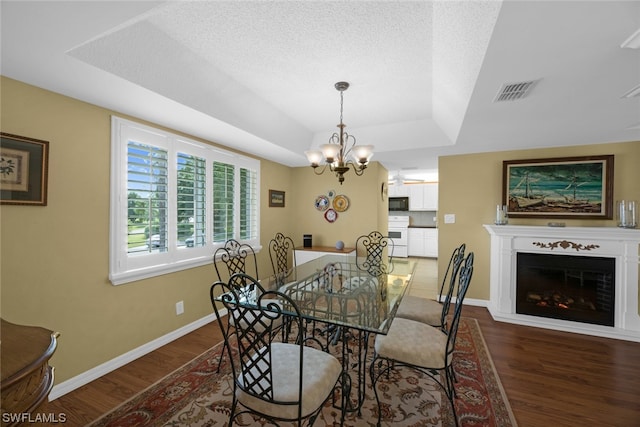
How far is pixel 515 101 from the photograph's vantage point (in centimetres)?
213

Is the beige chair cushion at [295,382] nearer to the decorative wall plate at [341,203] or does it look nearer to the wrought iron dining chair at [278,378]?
the wrought iron dining chair at [278,378]

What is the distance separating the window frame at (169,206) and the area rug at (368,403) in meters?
0.99

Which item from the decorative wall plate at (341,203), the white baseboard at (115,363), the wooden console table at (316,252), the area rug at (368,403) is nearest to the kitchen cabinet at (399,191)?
the decorative wall plate at (341,203)

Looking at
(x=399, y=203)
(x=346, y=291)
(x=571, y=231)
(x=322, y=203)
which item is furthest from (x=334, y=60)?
(x=399, y=203)

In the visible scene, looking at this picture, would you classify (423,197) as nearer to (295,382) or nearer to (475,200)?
(475,200)

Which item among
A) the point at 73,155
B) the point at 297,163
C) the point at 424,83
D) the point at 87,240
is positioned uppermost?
the point at 424,83

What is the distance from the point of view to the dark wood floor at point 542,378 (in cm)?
177

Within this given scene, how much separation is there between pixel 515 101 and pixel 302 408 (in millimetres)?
2660

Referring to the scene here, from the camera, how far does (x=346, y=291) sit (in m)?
2.21

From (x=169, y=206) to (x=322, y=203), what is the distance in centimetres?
259

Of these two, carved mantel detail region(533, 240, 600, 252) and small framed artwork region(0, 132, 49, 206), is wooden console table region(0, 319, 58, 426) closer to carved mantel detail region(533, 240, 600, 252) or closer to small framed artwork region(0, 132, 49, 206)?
small framed artwork region(0, 132, 49, 206)

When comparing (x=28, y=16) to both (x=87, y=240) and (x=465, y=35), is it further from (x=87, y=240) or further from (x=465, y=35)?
(x=465, y=35)

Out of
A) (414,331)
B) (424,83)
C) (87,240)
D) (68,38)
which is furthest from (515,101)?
(87,240)

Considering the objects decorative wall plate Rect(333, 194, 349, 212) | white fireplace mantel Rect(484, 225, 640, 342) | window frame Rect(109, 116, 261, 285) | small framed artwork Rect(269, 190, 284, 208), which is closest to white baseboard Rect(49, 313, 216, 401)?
window frame Rect(109, 116, 261, 285)
